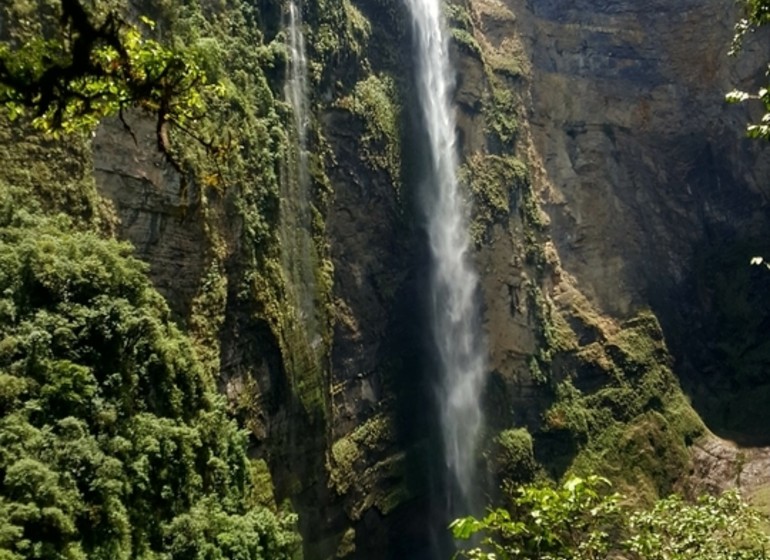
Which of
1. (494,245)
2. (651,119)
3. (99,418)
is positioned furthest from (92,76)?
(651,119)

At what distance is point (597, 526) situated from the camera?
15.6 feet

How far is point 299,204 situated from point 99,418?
430 inches

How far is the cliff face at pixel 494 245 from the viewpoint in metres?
17.8

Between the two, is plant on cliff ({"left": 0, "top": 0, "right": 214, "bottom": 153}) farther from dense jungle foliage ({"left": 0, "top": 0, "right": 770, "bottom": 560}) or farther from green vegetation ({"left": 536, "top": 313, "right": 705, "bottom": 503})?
green vegetation ({"left": 536, "top": 313, "right": 705, "bottom": 503})

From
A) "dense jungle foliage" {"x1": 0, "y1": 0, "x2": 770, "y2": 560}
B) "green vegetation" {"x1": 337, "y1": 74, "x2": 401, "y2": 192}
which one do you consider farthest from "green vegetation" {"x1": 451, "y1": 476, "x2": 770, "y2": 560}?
"green vegetation" {"x1": 337, "y1": 74, "x2": 401, "y2": 192}

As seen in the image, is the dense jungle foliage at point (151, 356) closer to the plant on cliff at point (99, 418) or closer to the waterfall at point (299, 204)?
the plant on cliff at point (99, 418)

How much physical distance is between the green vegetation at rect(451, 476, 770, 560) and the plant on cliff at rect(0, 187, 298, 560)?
677 centimetres

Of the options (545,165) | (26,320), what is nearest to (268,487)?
(26,320)

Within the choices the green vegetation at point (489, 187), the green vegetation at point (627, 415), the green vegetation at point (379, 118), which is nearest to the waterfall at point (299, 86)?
the green vegetation at point (379, 118)

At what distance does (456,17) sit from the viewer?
105 ft

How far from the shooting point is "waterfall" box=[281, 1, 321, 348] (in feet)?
66.3

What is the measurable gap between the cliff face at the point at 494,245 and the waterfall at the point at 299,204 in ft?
1.72

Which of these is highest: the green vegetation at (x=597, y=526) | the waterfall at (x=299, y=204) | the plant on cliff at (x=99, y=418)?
the waterfall at (x=299, y=204)

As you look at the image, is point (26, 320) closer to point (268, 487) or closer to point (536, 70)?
point (268, 487)
